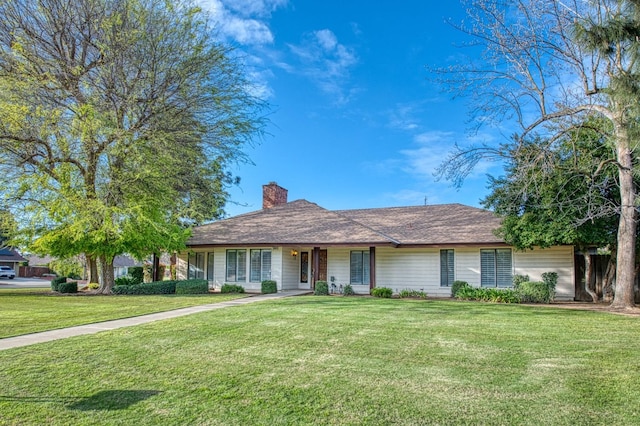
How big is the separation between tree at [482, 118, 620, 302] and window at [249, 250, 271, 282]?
1013 cm

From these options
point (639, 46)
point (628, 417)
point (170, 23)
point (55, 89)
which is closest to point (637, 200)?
point (639, 46)

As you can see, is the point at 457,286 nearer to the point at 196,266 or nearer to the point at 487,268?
the point at 487,268

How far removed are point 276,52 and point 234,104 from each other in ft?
13.0

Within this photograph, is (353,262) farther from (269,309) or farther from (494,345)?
(494,345)

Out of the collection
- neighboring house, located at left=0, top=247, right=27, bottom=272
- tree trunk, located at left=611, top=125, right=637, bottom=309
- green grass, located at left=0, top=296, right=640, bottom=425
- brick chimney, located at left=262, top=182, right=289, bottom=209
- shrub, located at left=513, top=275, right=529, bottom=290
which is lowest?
neighboring house, located at left=0, top=247, right=27, bottom=272

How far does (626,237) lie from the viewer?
12.9 meters

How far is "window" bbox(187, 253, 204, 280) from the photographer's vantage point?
71.0ft

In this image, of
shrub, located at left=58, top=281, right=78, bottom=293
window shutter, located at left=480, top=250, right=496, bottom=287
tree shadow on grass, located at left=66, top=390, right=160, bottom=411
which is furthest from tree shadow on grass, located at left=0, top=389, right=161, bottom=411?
shrub, located at left=58, top=281, right=78, bottom=293

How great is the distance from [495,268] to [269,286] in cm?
930

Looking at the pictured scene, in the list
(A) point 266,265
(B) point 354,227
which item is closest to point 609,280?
(B) point 354,227

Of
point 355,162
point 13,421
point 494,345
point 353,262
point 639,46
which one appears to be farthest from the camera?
point 355,162

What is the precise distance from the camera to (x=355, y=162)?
27.1 meters

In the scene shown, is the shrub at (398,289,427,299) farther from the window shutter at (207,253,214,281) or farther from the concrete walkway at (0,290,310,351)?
the window shutter at (207,253,214,281)

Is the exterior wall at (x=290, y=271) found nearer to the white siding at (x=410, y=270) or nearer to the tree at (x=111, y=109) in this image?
the white siding at (x=410, y=270)
